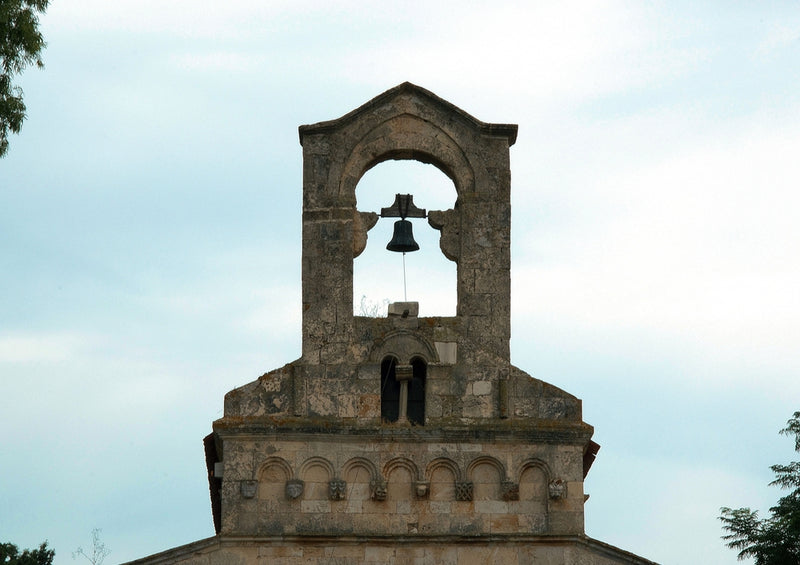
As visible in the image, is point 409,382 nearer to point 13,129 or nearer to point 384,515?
point 384,515

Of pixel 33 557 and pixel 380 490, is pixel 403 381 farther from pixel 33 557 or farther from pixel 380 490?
pixel 33 557

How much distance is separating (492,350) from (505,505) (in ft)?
6.69

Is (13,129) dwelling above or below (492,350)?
above

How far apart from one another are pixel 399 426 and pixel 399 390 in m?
0.60

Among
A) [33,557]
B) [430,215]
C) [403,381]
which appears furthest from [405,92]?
[33,557]

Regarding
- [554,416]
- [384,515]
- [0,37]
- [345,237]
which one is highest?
[0,37]

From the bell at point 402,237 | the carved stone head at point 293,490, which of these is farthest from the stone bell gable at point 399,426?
the bell at point 402,237

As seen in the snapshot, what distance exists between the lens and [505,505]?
20.7 m

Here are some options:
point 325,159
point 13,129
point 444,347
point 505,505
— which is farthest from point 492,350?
point 13,129

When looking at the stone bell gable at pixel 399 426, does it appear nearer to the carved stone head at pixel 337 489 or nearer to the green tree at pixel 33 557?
the carved stone head at pixel 337 489

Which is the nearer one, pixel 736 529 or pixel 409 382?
pixel 409 382

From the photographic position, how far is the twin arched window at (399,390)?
21.4m

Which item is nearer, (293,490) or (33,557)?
(293,490)

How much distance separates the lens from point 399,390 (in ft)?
70.1
